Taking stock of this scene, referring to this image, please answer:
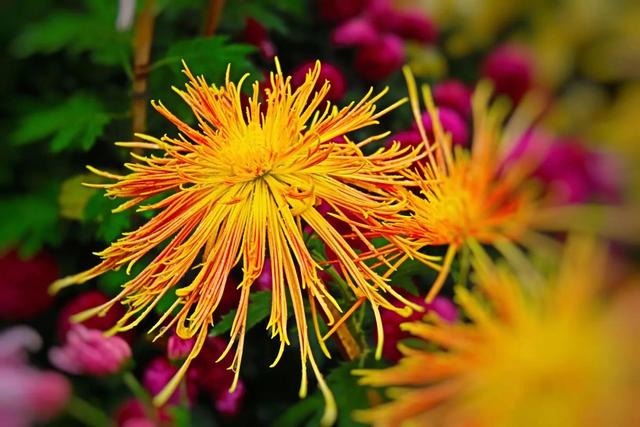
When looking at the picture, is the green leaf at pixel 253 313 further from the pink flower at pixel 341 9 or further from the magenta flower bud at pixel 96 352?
the pink flower at pixel 341 9

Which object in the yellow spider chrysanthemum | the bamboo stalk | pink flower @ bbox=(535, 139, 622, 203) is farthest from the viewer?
pink flower @ bbox=(535, 139, 622, 203)

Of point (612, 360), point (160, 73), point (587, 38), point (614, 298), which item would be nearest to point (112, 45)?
point (160, 73)

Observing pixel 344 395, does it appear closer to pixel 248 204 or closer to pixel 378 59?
pixel 248 204

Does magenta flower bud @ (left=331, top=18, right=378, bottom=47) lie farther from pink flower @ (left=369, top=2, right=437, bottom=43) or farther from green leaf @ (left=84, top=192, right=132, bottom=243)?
green leaf @ (left=84, top=192, right=132, bottom=243)

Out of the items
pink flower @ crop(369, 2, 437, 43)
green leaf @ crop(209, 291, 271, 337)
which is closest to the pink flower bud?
green leaf @ crop(209, 291, 271, 337)

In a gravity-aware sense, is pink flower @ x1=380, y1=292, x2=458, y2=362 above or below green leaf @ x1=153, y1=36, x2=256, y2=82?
below

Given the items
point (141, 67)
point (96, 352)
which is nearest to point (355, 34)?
point (141, 67)

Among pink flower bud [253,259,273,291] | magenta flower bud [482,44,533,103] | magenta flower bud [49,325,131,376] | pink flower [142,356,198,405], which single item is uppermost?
magenta flower bud [482,44,533,103]
